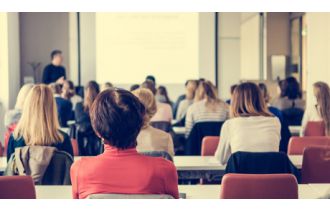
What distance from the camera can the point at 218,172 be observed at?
444cm

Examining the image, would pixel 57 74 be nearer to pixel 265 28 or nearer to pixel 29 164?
pixel 265 28

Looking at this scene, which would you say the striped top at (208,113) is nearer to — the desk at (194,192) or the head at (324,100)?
the head at (324,100)

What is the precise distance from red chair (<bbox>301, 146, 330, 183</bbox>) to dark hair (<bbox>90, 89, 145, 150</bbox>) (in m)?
2.05

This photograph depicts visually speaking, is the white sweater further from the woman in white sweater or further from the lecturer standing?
the lecturer standing

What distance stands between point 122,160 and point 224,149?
2.01 metres

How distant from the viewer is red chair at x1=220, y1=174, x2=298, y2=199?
306cm

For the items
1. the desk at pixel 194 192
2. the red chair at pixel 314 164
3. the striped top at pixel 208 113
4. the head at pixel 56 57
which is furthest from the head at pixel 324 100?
the head at pixel 56 57

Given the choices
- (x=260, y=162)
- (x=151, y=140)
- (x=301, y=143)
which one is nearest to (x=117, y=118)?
(x=260, y=162)

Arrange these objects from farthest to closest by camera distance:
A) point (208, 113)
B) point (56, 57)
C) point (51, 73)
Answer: point (51, 73)
point (56, 57)
point (208, 113)

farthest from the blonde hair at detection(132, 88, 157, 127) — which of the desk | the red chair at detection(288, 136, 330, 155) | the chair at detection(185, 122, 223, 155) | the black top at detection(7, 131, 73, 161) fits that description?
the chair at detection(185, 122, 223, 155)

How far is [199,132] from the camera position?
6570 mm

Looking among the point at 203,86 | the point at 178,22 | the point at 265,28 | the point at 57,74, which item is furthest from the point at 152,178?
the point at 265,28

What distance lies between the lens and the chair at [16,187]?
3080mm

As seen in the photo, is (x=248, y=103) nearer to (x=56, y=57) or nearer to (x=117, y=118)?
(x=117, y=118)
